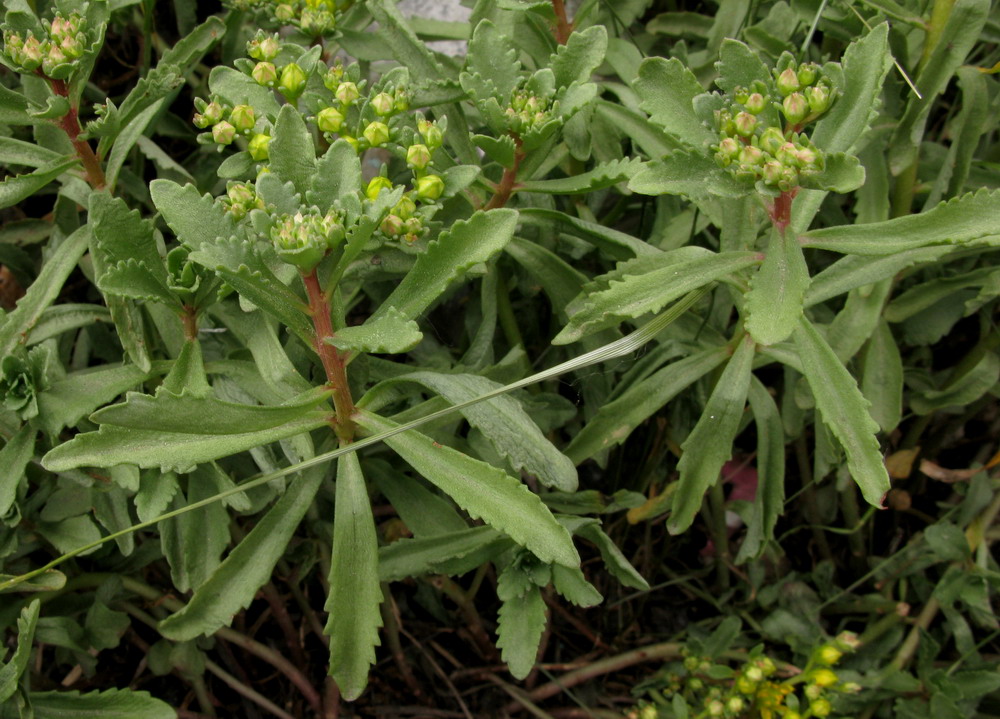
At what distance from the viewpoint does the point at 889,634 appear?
1.99 metres

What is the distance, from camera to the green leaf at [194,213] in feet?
3.88

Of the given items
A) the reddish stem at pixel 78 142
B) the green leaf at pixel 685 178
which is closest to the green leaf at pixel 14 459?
the reddish stem at pixel 78 142

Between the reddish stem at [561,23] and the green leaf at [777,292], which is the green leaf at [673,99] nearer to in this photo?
the green leaf at [777,292]

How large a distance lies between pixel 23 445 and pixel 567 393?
3.48ft

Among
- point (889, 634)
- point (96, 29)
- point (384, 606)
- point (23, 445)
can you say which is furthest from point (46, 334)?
point (889, 634)

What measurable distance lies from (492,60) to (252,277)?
1.94 ft

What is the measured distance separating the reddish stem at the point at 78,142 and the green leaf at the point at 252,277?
47 centimetres

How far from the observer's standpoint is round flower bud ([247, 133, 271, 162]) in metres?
1.32

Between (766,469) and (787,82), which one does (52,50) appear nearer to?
(787,82)

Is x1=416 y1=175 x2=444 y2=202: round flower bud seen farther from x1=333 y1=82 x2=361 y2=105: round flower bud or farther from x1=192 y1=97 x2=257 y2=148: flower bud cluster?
x1=192 y1=97 x2=257 y2=148: flower bud cluster

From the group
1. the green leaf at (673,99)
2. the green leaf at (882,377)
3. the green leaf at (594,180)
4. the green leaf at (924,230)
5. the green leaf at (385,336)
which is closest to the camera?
the green leaf at (385,336)

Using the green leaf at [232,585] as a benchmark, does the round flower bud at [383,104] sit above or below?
above

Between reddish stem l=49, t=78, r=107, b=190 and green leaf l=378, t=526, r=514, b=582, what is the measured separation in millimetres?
800

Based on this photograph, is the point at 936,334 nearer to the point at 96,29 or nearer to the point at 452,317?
the point at 452,317
